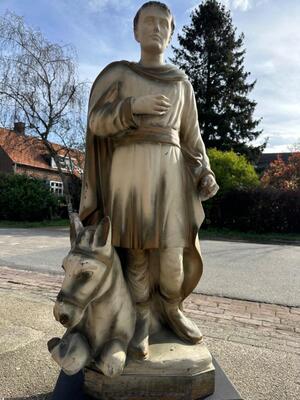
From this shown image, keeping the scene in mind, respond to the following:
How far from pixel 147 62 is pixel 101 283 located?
140 cm

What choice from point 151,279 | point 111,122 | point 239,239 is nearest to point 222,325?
point 151,279

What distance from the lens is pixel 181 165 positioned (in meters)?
2.37

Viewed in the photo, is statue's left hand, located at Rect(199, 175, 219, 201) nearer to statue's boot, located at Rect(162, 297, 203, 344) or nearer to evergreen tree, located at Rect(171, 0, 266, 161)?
statue's boot, located at Rect(162, 297, 203, 344)

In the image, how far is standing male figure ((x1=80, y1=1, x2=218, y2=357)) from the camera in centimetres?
222

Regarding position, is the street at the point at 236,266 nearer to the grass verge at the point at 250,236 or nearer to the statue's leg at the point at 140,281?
the grass verge at the point at 250,236

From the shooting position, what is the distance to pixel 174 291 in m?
2.36

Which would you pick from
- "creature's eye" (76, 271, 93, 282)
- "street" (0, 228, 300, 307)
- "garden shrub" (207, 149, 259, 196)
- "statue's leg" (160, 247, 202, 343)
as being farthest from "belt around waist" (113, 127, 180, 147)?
"garden shrub" (207, 149, 259, 196)

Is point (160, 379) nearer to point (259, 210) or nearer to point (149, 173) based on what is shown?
point (149, 173)

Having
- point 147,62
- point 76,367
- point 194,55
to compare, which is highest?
point 194,55

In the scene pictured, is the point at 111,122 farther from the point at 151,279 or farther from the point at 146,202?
the point at 151,279

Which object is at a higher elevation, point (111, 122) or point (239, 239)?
point (111, 122)

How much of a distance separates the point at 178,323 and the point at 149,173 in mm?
965

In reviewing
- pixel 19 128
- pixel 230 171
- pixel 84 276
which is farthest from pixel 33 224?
pixel 84 276

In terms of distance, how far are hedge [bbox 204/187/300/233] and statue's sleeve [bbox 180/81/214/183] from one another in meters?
14.3
